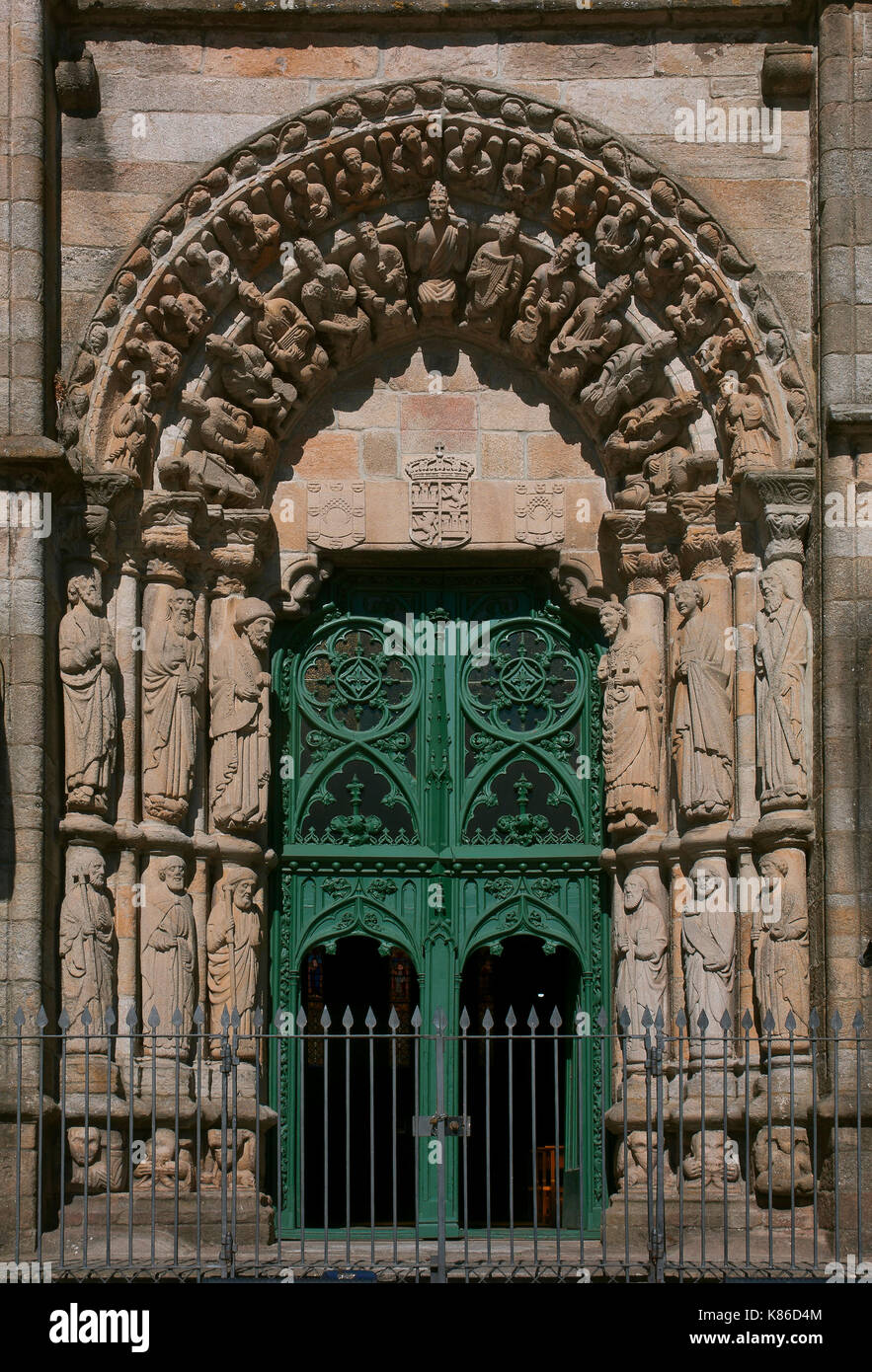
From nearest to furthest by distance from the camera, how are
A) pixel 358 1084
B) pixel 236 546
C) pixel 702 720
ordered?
pixel 702 720 < pixel 236 546 < pixel 358 1084

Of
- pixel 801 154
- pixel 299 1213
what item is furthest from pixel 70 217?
pixel 299 1213

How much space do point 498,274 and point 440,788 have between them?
2.68 meters

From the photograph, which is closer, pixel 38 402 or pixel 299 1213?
pixel 38 402

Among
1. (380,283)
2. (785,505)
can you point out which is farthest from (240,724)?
(785,505)

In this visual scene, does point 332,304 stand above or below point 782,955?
above

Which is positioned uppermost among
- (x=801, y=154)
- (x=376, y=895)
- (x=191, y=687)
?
(x=801, y=154)

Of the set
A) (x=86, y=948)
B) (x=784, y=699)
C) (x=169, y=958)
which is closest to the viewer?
(x=86, y=948)

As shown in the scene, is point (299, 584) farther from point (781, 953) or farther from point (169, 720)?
point (781, 953)

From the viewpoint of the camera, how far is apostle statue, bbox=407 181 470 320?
1153 cm

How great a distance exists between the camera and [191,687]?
11156mm

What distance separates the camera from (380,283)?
1172cm

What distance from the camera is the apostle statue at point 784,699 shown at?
35.0 ft

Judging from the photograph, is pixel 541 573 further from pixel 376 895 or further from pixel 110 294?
pixel 110 294

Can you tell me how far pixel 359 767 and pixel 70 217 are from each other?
3.16 m
